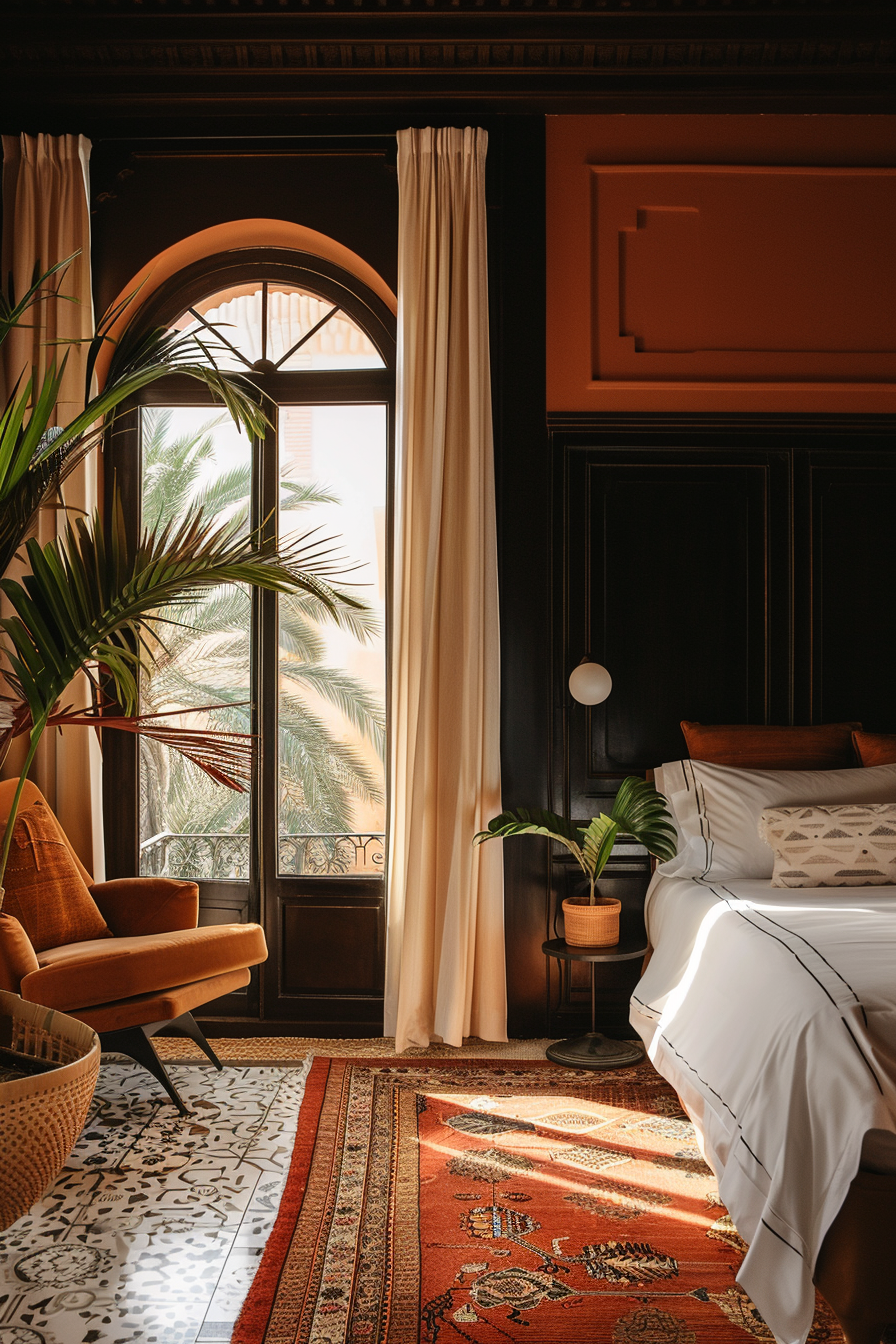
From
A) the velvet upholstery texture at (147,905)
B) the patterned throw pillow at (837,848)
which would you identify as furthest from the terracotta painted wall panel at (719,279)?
the velvet upholstery texture at (147,905)

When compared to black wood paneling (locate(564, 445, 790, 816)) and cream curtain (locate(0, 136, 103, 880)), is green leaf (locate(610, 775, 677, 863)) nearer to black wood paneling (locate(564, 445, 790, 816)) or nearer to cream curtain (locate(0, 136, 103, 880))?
black wood paneling (locate(564, 445, 790, 816))

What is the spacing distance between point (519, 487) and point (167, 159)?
1.88 metres

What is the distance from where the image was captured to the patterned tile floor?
203cm

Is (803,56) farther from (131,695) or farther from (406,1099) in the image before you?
(406,1099)

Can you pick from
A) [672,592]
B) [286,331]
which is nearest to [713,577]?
[672,592]

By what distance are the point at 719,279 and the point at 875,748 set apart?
1.88 metres

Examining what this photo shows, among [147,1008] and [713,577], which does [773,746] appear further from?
[147,1008]

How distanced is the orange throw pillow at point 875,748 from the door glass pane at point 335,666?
1.78 m

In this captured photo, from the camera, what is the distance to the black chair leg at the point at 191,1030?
324 centimetres

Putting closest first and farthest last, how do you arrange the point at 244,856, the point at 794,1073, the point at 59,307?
the point at 794,1073 → the point at 59,307 → the point at 244,856

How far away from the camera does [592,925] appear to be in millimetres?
3477

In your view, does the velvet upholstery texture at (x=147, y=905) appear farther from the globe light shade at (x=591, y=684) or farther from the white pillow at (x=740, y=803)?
the white pillow at (x=740, y=803)

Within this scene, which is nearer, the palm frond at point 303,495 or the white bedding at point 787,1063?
the white bedding at point 787,1063

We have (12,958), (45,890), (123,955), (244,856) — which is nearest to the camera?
(12,958)
